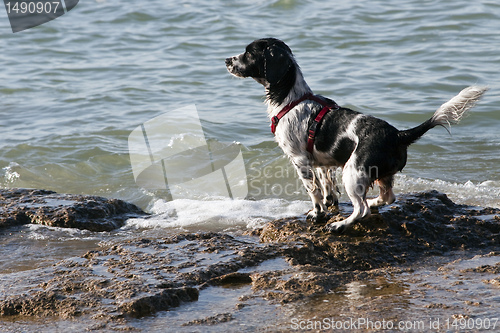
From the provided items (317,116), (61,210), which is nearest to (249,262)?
(317,116)

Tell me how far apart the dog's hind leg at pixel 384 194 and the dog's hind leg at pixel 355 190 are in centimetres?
22

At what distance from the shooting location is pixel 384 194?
458cm

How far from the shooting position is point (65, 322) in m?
3.23

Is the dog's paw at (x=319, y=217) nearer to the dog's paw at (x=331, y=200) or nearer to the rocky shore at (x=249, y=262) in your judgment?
the rocky shore at (x=249, y=262)

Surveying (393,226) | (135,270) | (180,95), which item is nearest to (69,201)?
(135,270)

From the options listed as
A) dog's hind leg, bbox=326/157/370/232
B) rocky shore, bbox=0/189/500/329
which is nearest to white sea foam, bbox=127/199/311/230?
rocky shore, bbox=0/189/500/329

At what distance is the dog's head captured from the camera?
4.79 meters

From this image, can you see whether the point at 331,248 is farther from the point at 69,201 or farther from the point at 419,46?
the point at 419,46

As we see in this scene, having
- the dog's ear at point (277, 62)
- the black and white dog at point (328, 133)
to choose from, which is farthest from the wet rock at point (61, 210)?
the dog's ear at point (277, 62)

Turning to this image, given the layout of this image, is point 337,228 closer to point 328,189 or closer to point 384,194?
point 384,194

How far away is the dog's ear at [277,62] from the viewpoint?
478 cm

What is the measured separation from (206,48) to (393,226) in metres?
10.4

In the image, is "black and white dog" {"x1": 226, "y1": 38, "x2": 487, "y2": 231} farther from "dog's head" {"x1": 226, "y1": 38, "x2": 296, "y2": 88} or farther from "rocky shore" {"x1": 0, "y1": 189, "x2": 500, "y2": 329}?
"rocky shore" {"x1": 0, "y1": 189, "x2": 500, "y2": 329}

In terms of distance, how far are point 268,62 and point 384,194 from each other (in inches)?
56.0
